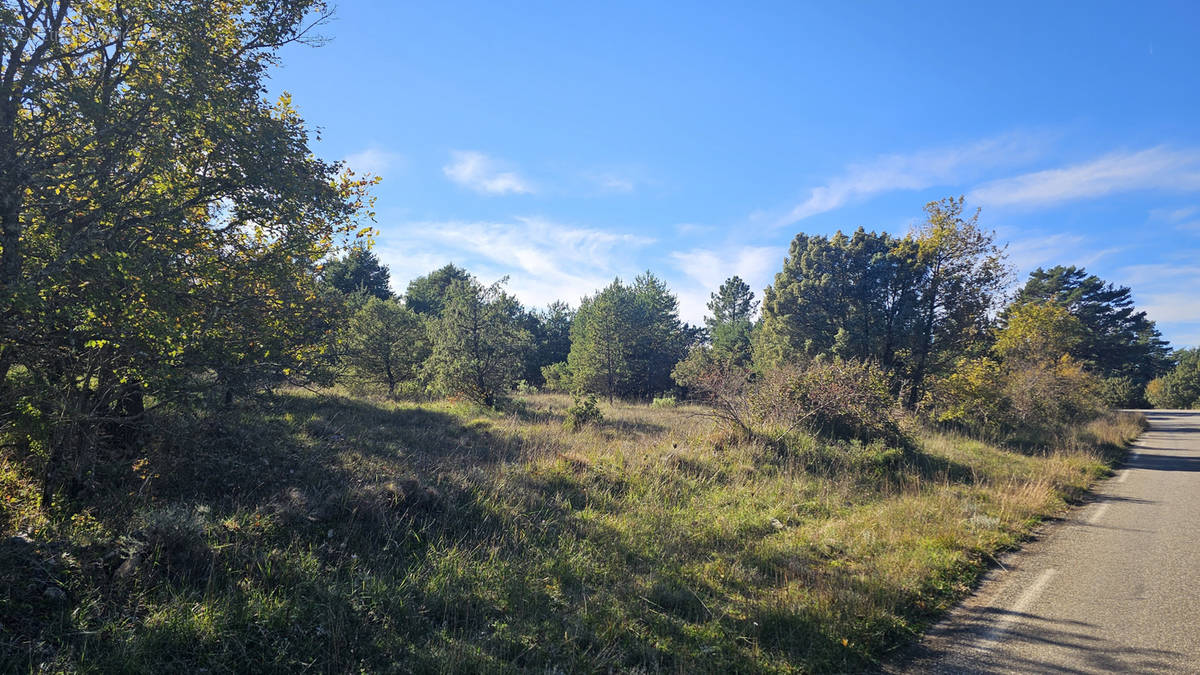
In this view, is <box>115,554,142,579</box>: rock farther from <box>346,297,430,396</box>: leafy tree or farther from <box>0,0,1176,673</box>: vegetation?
<box>346,297,430,396</box>: leafy tree

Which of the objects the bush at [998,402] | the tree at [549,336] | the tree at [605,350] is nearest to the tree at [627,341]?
the tree at [605,350]

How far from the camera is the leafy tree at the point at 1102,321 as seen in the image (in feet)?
163

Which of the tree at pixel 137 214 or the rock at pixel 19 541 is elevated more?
the tree at pixel 137 214

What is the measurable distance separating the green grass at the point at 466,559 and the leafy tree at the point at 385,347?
1582cm

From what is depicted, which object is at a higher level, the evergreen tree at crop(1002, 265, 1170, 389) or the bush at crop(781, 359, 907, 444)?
the evergreen tree at crop(1002, 265, 1170, 389)

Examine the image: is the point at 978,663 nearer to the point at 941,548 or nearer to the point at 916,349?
the point at 941,548

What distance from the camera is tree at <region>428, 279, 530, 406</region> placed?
20.1 metres

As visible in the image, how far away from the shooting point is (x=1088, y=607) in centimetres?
463

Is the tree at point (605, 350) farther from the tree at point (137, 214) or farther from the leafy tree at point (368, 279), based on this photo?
the tree at point (137, 214)

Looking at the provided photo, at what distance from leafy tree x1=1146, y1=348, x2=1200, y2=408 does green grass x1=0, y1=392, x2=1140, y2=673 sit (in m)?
62.1

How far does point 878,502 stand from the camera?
8195mm

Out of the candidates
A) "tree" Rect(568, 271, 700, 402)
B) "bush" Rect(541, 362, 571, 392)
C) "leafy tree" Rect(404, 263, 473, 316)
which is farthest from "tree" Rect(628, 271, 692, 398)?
"leafy tree" Rect(404, 263, 473, 316)

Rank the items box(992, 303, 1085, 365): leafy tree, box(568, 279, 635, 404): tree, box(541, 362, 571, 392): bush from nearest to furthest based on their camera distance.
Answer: box(992, 303, 1085, 365): leafy tree → box(568, 279, 635, 404): tree → box(541, 362, 571, 392): bush

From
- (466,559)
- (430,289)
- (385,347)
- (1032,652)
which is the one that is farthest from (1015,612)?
(430,289)
